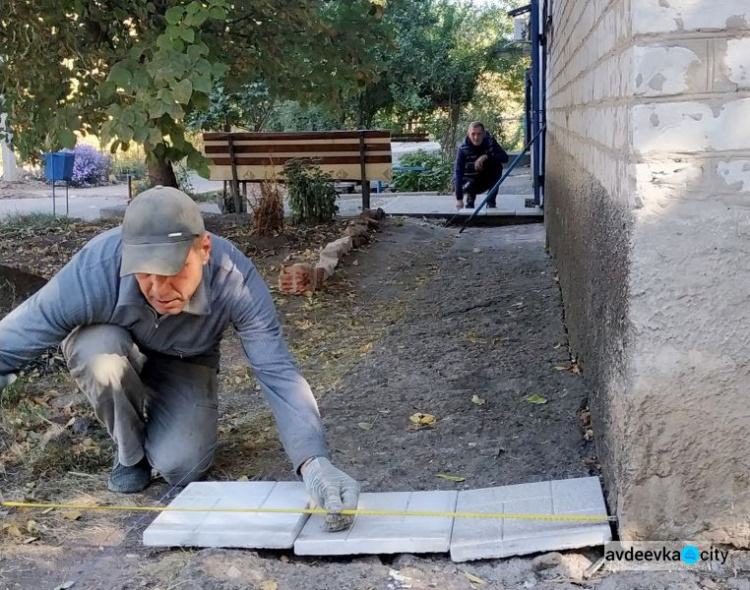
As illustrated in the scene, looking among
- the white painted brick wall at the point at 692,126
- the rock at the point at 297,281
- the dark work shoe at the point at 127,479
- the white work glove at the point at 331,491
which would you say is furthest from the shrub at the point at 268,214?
the white painted brick wall at the point at 692,126

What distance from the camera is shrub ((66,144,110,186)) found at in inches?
832

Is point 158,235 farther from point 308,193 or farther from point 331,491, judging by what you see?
point 308,193

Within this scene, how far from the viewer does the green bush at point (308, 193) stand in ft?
A: 32.1

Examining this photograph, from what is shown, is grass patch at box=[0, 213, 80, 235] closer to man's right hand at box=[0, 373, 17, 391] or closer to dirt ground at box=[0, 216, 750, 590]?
dirt ground at box=[0, 216, 750, 590]

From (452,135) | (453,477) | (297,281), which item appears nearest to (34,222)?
(297,281)

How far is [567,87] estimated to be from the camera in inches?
225

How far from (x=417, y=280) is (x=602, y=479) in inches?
188

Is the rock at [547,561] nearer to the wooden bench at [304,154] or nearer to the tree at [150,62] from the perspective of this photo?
the tree at [150,62]

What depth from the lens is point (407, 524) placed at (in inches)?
110

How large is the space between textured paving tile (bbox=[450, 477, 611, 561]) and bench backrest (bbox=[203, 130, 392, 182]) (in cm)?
819

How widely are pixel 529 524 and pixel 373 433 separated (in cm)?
127

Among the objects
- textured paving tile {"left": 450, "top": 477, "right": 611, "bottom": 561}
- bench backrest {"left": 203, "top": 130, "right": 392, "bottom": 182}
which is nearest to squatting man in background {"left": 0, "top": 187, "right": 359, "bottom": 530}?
textured paving tile {"left": 450, "top": 477, "right": 611, "bottom": 561}

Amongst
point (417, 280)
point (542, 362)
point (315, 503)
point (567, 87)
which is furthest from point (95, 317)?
point (417, 280)

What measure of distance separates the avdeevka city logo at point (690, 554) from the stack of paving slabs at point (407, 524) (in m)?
0.21
